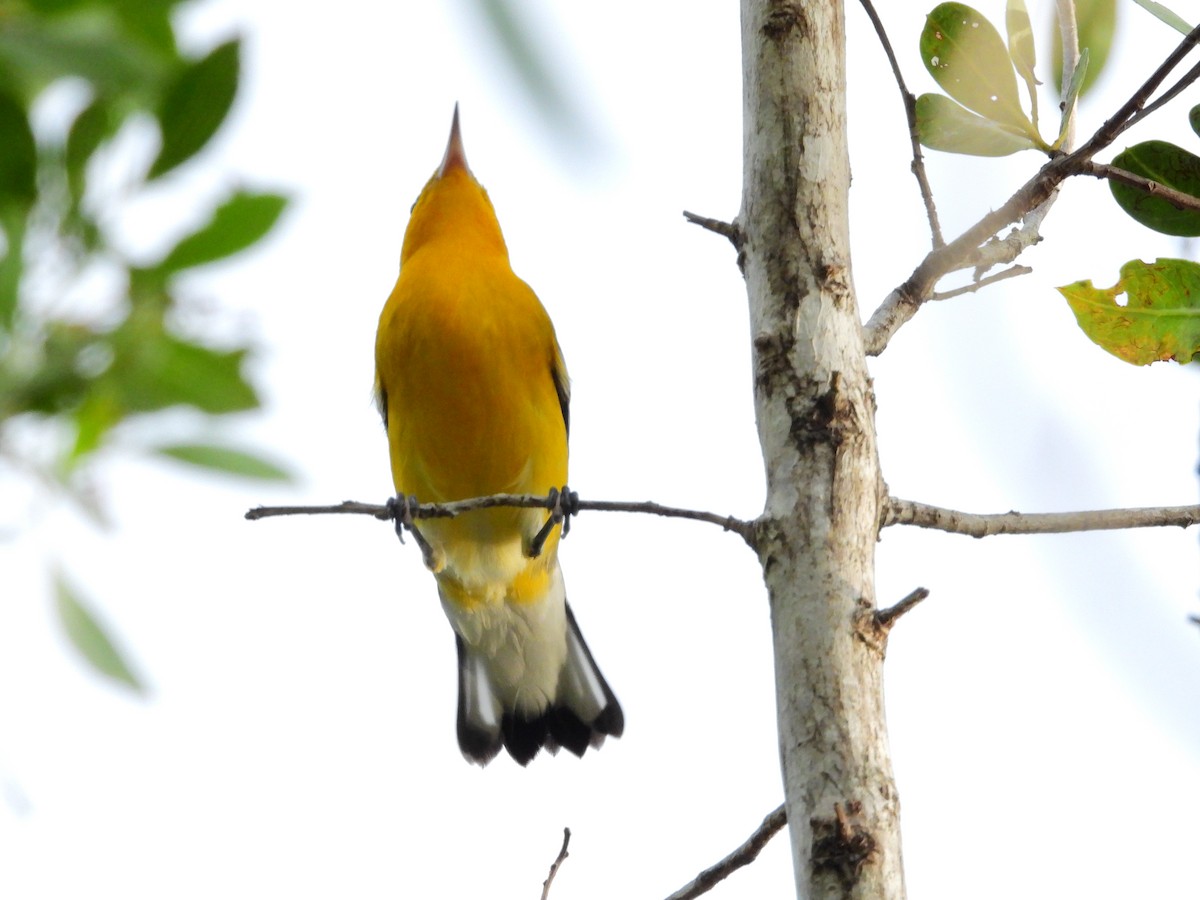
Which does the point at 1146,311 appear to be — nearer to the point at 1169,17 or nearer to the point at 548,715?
the point at 1169,17

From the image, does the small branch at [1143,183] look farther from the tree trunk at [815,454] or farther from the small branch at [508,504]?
the small branch at [508,504]

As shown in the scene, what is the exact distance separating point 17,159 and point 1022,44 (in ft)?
7.63

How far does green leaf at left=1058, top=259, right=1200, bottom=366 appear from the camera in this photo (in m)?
2.95

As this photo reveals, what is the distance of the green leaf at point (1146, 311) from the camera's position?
9.68 feet

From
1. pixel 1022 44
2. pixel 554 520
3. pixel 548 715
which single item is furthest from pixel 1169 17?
pixel 548 715

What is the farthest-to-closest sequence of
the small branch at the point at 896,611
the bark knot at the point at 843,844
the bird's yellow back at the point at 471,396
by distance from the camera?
the bird's yellow back at the point at 471,396, the small branch at the point at 896,611, the bark knot at the point at 843,844

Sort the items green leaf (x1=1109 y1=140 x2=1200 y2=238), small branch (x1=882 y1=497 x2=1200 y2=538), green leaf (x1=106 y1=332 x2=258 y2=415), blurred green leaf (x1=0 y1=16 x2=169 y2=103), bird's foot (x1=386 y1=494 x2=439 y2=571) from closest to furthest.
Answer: blurred green leaf (x1=0 y1=16 x2=169 y2=103), green leaf (x1=106 y1=332 x2=258 y2=415), small branch (x1=882 y1=497 x2=1200 y2=538), green leaf (x1=1109 y1=140 x2=1200 y2=238), bird's foot (x1=386 y1=494 x2=439 y2=571)

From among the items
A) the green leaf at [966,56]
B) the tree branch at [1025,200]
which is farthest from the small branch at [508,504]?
the green leaf at [966,56]

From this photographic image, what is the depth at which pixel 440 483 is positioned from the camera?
5652 millimetres

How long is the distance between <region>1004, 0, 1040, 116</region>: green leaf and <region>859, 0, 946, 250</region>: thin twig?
25cm

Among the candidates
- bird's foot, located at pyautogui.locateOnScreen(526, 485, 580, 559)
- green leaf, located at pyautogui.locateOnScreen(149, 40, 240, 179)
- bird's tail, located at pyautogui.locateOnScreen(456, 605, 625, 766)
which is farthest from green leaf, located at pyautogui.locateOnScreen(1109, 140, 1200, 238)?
bird's tail, located at pyautogui.locateOnScreen(456, 605, 625, 766)

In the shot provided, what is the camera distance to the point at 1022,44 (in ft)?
9.36

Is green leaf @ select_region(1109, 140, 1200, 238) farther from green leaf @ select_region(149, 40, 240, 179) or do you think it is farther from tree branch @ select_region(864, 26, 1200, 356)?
green leaf @ select_region(149, 40, 240, 179)

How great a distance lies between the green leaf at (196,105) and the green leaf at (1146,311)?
230 centimetres
